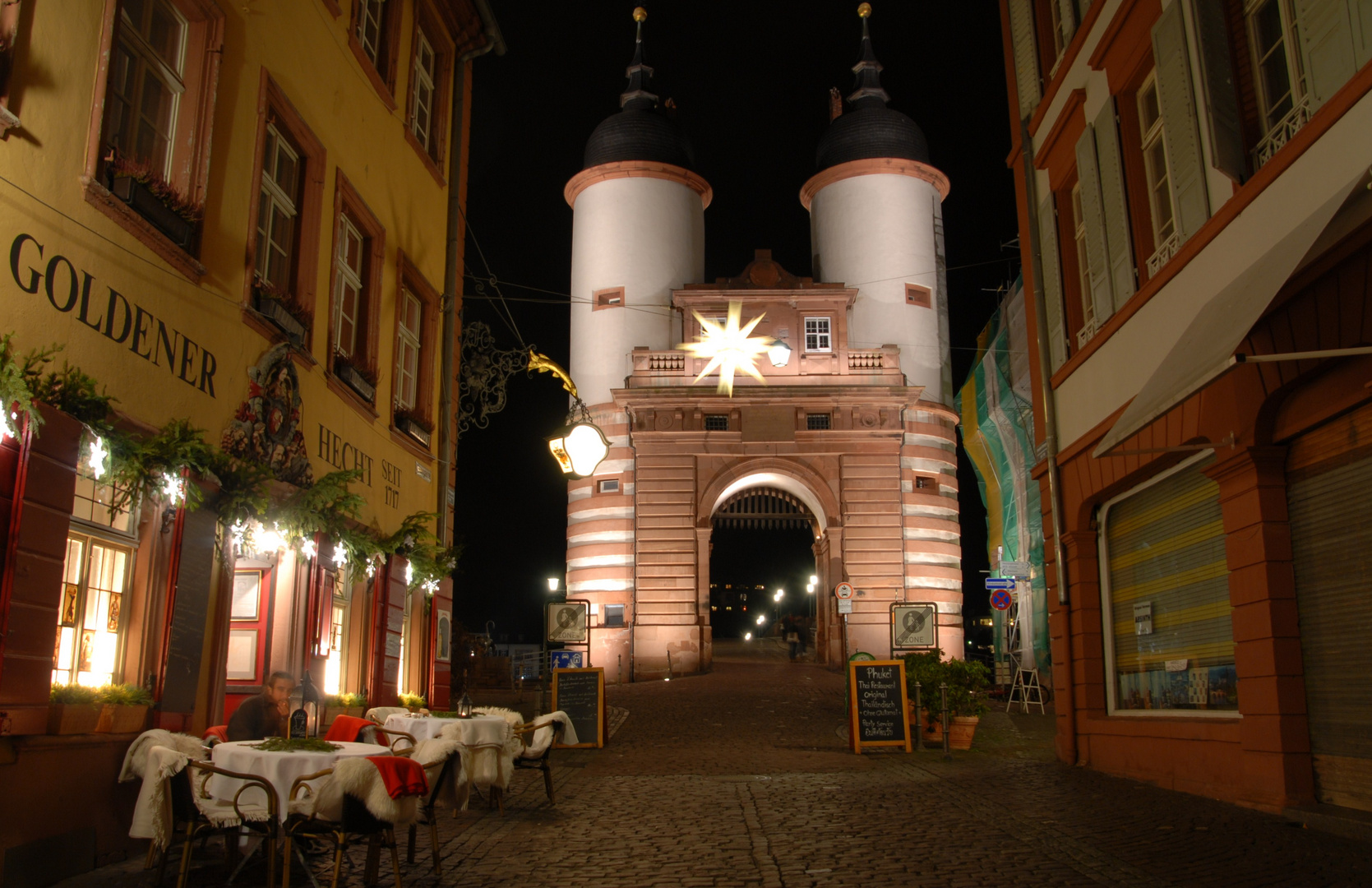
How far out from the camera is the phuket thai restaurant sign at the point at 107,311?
6629mm

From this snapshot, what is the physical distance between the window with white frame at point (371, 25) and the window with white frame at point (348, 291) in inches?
86.3

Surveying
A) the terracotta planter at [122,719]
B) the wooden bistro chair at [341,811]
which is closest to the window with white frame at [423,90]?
the terracotta planter at [122,719]

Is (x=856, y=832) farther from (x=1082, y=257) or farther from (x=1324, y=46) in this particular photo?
(x=1082, y=257)

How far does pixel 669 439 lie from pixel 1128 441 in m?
22.0

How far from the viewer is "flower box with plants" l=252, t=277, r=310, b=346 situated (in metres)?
9.89

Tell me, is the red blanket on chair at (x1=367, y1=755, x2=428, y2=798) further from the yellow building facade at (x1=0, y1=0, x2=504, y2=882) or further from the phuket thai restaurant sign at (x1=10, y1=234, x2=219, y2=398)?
the phuket thai restaurant sign at (x1=10, y1=234, x2=219, y2=398)

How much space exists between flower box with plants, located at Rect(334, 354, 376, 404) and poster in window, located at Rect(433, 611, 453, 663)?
3873mm

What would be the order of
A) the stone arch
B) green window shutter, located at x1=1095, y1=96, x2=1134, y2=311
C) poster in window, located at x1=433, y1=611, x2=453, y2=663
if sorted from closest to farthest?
1. green window shutter, located at x1=1095, y1=96, x2=1134, y2=311
2. poster in window, located at x1=433, y1=611, x2=453, y2=663
3. the stone arch

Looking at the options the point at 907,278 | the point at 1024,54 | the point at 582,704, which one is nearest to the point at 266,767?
the point at 582,704

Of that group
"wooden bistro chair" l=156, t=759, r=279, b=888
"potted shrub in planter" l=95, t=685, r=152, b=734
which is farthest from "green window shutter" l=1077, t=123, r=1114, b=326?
"potted shrub in planter" l=95, t=685, r=152, b=734

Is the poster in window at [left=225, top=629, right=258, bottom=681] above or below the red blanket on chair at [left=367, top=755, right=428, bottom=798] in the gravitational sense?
above

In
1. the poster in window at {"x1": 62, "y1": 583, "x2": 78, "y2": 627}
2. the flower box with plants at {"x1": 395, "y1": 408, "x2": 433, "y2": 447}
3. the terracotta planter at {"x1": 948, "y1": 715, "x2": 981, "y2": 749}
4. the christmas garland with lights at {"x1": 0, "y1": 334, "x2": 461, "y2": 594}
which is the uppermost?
the flower box with plants at {"x1": 395, "y1": 408, "x2": 433, "y2": 447}

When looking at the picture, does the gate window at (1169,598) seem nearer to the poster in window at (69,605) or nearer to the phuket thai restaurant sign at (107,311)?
the phuket thai restaurant sign at (107,311)

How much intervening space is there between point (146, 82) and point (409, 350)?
7056mm
